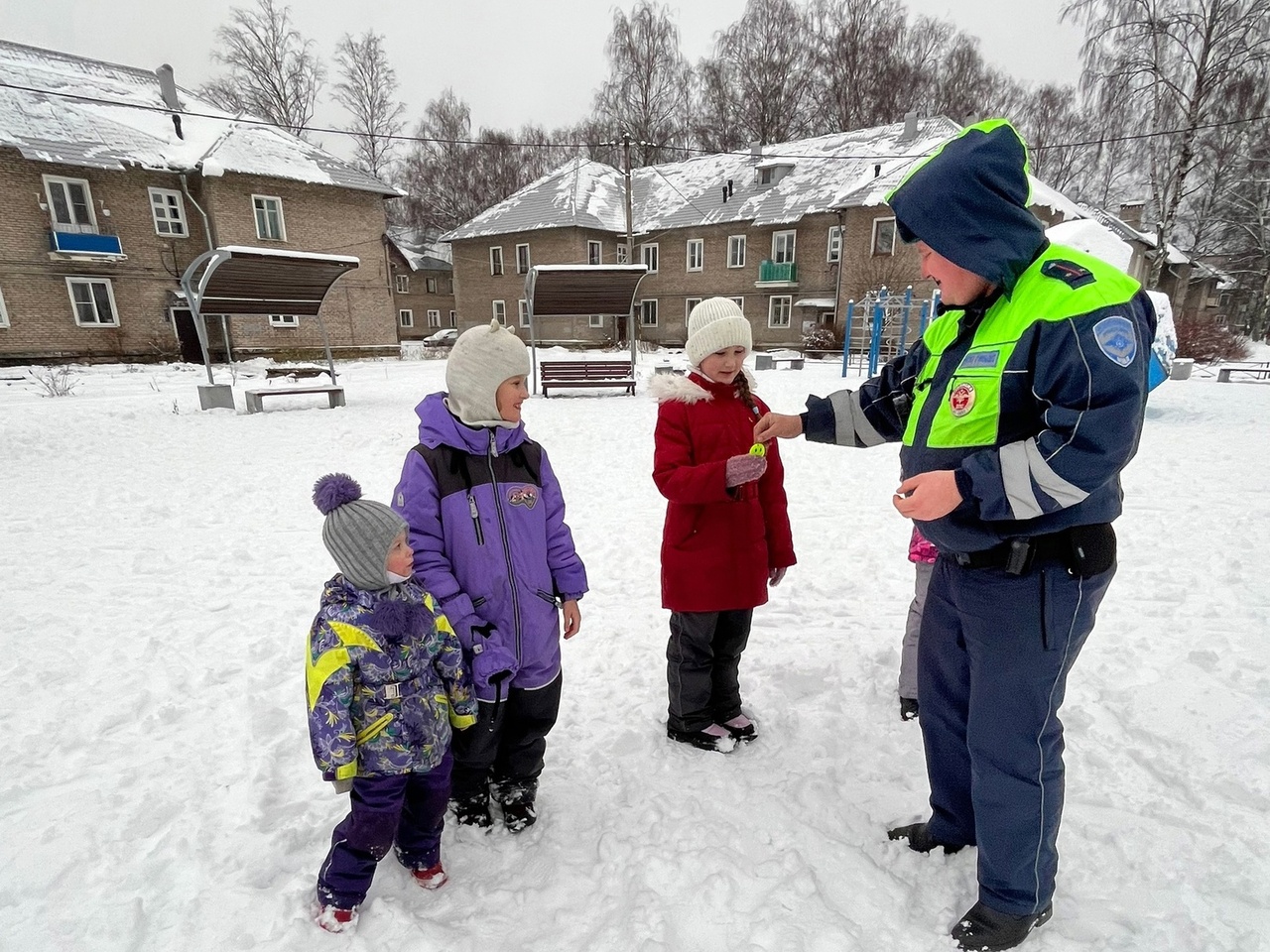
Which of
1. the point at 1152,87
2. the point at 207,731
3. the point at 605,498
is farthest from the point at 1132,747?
the point at 1152,87

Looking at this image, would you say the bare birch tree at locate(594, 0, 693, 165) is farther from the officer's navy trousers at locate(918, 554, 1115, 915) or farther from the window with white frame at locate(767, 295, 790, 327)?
the officer's navy trousers at locate(918, 554, 1115, 915)

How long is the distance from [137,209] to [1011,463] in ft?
90.4

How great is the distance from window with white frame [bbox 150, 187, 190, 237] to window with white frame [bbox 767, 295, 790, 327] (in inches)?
903

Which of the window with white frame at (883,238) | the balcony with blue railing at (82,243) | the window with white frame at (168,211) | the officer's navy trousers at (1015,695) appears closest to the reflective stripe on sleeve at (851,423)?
the officer's navy trousers at (1015,695)

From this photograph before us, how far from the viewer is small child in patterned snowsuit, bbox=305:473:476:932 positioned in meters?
1.71

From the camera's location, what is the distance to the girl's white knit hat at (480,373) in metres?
2.07

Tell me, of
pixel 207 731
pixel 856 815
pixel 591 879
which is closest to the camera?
pixel 591 879

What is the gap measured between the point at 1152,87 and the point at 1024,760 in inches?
1001

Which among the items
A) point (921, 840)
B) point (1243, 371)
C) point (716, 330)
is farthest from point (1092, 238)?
point (1243, 371)

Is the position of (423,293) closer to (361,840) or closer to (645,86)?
(645,86)

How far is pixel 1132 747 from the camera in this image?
256 centimetres

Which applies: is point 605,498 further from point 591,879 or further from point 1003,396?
point 1003,396

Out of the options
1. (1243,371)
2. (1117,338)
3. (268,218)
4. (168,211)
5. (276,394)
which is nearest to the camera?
(1117,338)

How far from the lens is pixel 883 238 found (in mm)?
23938
